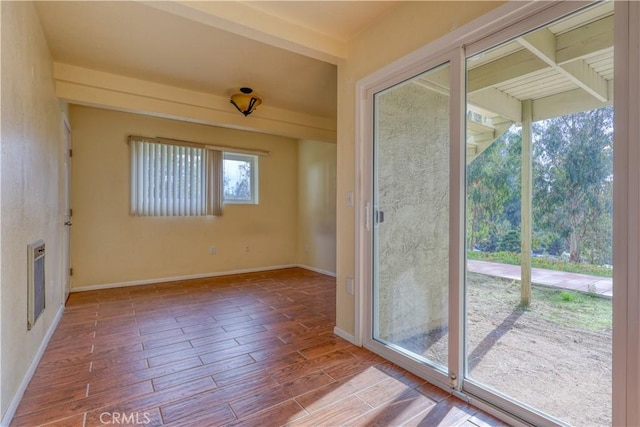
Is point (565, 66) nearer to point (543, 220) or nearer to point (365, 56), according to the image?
point (543, 220)

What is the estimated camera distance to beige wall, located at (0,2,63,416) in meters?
1.50

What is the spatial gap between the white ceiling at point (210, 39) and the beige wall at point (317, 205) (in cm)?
174

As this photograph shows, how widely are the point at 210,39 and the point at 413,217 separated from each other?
204 centimetres

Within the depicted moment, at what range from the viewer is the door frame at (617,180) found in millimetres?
1152

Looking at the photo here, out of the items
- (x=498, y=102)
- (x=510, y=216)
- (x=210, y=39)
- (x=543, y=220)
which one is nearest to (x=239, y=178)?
(x=210, y=39)

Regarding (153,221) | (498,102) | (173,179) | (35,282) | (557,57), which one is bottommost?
(35,282)

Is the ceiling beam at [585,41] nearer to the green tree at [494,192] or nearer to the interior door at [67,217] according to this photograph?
the green tree at [494,192]

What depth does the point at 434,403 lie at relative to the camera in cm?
168

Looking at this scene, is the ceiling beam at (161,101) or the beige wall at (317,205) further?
the beige wall at (317,205)

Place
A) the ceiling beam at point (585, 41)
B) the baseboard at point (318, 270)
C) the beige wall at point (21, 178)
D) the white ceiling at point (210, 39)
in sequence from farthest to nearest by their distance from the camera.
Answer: the baseboard at point (318, 270), the white ceiling at point (210, 39), the beige wall at point (21, 178), the ceiling beam at point (585, 41)

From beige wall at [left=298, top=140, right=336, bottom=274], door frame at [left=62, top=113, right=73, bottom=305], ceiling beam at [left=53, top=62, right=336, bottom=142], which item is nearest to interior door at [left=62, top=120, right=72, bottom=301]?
door frame at [left=62, top=113, right=73, bottom=305]

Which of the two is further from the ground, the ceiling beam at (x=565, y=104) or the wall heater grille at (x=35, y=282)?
the ceiling beam at (x=565, y=104)

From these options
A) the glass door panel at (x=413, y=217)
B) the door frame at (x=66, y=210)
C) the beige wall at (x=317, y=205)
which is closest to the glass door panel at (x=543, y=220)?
the glass door panel at (x=413, y=217)

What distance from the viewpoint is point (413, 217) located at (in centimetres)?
213
